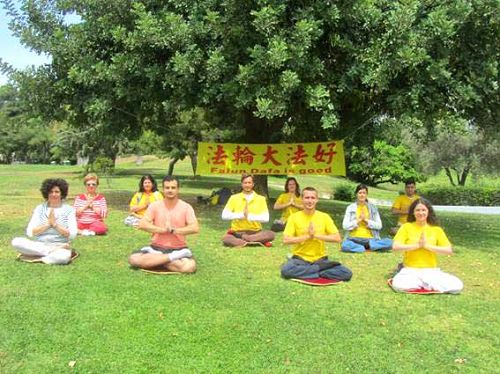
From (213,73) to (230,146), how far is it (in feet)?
12.1

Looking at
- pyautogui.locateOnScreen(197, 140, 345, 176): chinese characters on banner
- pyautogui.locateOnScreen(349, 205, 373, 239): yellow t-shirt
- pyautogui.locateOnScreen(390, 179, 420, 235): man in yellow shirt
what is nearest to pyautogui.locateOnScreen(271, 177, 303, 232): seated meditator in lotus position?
pyautogui.locateOnScreen(349, 205, 373, 239): yellow t-shirt

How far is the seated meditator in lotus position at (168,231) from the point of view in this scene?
7.84 meters

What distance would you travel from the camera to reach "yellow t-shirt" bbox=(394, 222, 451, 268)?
7391mm

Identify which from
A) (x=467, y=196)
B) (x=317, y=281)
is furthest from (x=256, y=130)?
(x=467, y=196)

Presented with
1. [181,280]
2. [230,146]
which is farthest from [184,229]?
[230,146]

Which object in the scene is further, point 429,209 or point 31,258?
point 31,258

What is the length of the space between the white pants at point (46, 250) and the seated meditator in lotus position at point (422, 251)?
14.7 ft

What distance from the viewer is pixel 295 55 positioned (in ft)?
37.9

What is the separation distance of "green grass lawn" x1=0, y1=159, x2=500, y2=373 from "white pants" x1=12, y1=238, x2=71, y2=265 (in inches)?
5.9

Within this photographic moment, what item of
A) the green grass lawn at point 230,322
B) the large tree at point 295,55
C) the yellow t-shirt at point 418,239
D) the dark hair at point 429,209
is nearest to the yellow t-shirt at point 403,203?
the large tree at point 295,55

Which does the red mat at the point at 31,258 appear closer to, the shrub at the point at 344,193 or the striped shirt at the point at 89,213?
the striped shirt at the point at 89,213

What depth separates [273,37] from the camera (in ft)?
38.3

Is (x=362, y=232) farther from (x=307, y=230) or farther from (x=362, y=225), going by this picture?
(x=307, y=230)

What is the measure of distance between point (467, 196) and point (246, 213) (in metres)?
28.0
